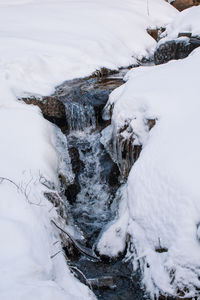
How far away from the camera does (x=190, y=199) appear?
10.5 feet

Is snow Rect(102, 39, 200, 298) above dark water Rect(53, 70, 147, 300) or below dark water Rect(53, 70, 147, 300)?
above

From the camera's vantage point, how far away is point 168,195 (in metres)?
3.42

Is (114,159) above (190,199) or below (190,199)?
below

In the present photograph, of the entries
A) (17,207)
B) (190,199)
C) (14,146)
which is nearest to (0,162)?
(14,146)

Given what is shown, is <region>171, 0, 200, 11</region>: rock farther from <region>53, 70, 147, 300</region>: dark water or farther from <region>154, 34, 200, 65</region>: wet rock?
<region>53, 70, 147, 300</region>: dark water

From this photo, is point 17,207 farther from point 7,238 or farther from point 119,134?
point 119,134

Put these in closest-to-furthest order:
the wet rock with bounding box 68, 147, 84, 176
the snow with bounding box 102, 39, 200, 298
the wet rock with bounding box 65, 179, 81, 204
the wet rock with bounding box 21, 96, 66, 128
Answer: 1. the snow with bounding box 102, 39, 200, 298
2. the wet rock with bounding box 65, 179, 81, 204
3. the wet rock with bounding box 68, 147, 84, 176
4. the wet rock with bounding box 21, 96, 66, 128

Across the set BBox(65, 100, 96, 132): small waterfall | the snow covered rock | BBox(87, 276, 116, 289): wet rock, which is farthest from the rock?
BBox(87, 276, 116, 289): wet rock

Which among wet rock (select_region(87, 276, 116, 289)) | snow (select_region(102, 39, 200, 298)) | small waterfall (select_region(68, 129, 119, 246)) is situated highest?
snow (select_region(102, 39, 200, 298))

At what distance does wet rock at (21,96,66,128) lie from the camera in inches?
270

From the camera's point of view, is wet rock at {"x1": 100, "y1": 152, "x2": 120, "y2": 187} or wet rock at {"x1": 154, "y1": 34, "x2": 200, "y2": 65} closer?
wet rock at {"x1": 100, "y1": 152, "x2": 120, "y2": 187}

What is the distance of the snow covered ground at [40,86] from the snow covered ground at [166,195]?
0.94 m

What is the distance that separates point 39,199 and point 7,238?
1244 mm

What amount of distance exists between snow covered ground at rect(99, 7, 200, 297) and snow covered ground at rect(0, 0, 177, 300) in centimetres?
94
